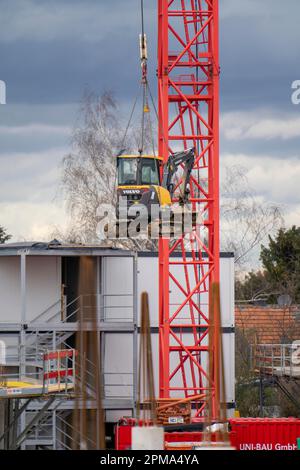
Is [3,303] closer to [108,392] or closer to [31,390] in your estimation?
[108,392]

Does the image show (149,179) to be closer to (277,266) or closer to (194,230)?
(194,230)

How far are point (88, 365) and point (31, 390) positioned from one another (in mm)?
9637

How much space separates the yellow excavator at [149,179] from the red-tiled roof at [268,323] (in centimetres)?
1818

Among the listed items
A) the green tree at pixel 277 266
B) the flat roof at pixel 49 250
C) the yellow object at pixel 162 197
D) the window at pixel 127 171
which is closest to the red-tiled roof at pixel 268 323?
the green tree at pixel 277 266

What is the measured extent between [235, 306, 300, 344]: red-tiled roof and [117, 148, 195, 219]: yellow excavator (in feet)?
59.6

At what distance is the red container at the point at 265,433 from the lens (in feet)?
110

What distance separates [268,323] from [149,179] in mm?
21699

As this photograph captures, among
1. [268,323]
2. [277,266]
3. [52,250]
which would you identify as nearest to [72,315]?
[52,250]

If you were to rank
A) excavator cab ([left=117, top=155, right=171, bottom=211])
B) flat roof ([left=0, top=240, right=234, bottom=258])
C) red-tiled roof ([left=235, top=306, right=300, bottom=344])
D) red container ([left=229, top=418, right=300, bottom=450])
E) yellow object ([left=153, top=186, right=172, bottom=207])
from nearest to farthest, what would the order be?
1. red container ([left=229, top=418, right=300, bottom=450])
2. yellow object ([left=153, top=186, right=172, bottom=207])
3. excavator cab ([left=117, top=155, right=171, bottom=211])
4. flat roof ([left=0, top=240, right=234, bottom=258])
5. red-tiled roof ([left=235, top=306, right=300, bottom=344])

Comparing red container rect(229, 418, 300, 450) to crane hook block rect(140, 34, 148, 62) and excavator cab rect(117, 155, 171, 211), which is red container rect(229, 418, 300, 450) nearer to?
excavator cab rect(117, 155, 171, 211)

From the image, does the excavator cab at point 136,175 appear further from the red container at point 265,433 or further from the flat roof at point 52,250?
the red container at point 265,433

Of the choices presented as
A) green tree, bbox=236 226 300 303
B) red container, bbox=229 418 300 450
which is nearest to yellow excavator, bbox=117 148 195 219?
red container, bbox=229 418 300 450

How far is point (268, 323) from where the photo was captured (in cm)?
5638

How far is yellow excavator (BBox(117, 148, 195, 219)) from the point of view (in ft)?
115
